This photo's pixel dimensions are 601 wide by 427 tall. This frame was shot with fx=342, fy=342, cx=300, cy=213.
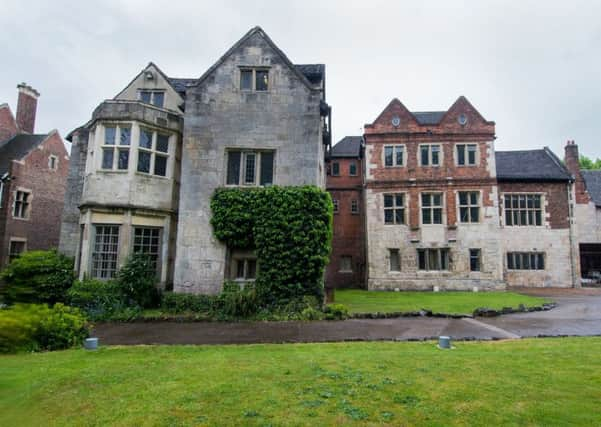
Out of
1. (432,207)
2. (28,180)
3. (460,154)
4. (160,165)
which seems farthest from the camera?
(460,154)

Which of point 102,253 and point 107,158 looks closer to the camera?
point 102,253

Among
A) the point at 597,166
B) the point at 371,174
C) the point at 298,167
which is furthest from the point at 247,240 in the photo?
the point at 597,166

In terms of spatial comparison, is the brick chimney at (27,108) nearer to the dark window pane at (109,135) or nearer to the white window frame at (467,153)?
the dark window pane at (109,135)

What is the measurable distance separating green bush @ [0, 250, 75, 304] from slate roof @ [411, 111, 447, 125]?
80.4 ft

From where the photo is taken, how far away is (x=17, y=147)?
83.0ft

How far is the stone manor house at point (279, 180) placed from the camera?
1441 cm

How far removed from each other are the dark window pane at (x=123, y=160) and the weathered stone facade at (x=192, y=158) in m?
0.04

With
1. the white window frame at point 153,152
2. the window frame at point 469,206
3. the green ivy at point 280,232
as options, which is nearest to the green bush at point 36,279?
the white window frame at point 153,152

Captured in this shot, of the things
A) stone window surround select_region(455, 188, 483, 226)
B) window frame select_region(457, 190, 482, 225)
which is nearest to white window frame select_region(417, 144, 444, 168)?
stone window surround select_region(455, 188, 483, 226)

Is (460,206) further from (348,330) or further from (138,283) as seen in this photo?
(138,283)

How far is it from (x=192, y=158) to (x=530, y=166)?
26.7 metres

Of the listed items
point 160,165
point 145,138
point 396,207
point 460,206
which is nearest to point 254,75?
point 145,138

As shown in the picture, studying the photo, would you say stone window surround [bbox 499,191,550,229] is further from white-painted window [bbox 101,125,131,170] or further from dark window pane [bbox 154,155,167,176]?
white-painted window [bbox 101,125,131,170]

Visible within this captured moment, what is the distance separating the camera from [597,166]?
53500 millimetres
